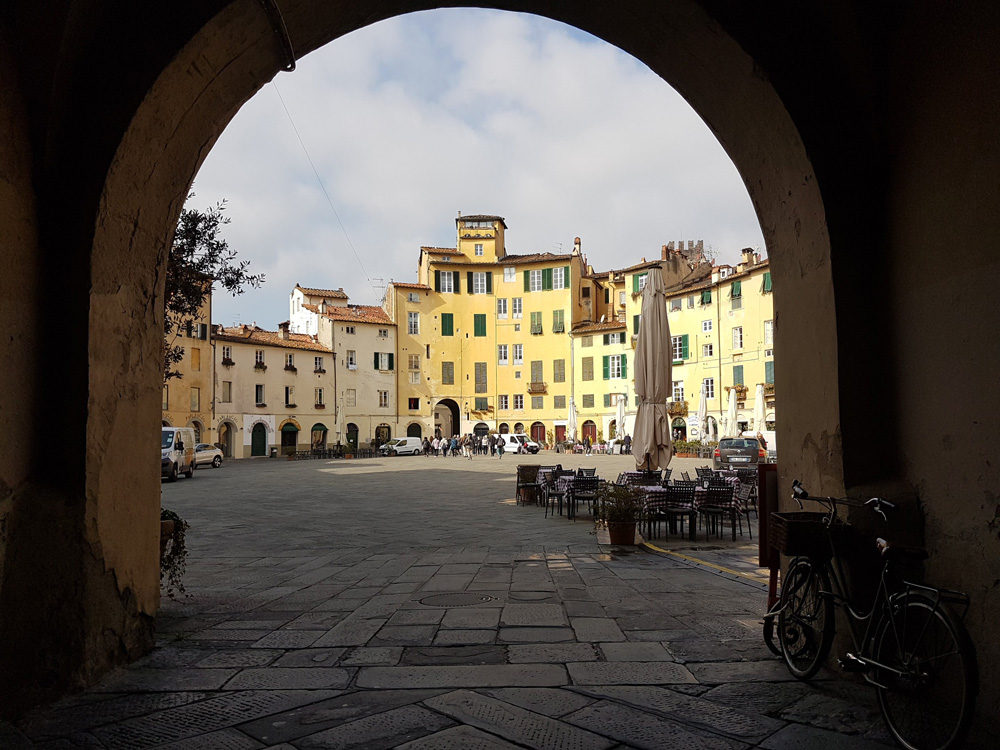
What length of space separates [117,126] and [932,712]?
482 centimetres

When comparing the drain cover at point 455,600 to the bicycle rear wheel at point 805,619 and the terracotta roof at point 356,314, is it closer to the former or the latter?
the bicycle rear wheel at point 805,619

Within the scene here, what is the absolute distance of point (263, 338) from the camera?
47.3 metres

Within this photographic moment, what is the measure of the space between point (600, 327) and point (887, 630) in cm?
4767

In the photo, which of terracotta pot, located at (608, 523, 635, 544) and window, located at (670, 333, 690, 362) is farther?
window, located at (670, 333, 690, 362)

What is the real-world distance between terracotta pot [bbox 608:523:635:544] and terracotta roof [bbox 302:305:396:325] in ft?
144

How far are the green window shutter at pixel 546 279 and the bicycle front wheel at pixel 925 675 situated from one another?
51.0 metres

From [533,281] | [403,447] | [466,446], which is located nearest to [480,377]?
[533,281]

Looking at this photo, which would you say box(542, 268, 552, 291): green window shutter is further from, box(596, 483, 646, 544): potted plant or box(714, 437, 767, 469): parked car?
box(596, 483, 646, 544): potted plant

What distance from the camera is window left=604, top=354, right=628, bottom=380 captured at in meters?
49.3

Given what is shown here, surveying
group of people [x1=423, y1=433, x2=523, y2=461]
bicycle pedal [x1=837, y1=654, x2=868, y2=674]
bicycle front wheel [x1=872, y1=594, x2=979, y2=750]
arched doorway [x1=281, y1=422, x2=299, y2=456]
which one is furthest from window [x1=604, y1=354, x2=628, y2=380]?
bicycle front wheel [x1=872, y1=594, x2=979, y2=750]

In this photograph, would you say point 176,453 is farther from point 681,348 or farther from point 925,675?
point 681,348

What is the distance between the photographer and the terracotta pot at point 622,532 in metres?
9.02

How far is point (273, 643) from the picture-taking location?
15.4 ft

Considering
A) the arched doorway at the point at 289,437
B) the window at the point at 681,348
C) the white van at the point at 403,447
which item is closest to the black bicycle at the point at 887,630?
the window at the point at 681,348
